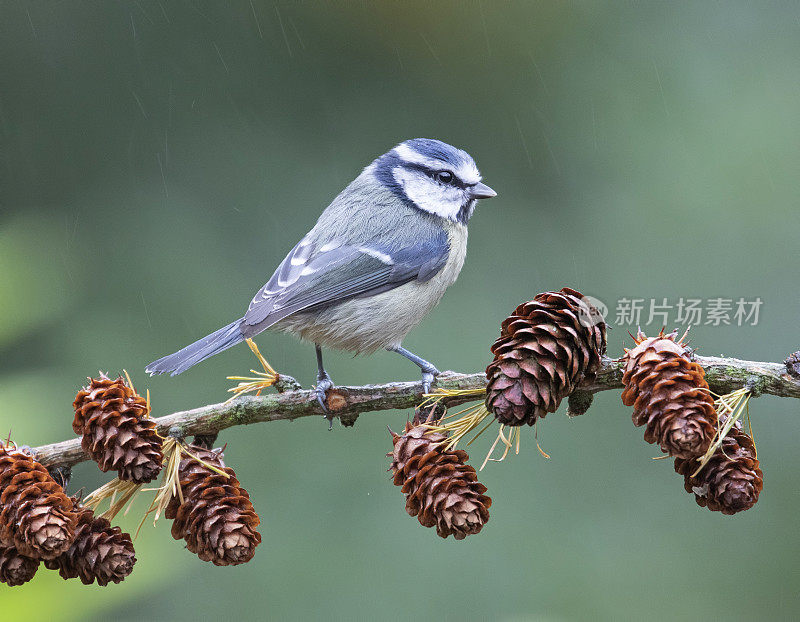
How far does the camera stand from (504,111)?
3818 millimetres

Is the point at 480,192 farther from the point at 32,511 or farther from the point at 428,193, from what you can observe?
the point at 32,511

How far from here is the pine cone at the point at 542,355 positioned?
1.16 metres

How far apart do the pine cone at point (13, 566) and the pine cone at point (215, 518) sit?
0.19m

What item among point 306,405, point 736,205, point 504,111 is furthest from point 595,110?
point 306,405

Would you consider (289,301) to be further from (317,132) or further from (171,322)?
(317,132)

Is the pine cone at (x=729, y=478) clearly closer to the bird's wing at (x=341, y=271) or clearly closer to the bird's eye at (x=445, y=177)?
the bird's wing at (x=341, y=271)

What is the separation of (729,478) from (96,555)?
0.84m

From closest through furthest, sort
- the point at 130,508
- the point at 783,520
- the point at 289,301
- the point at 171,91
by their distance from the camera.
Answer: the point at 130,508
the point at 289,301
the point at 783,520
the point at 171,91

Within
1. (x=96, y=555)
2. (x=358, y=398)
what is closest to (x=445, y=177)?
(x=358, y=398)

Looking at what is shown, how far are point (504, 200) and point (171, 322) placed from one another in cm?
142

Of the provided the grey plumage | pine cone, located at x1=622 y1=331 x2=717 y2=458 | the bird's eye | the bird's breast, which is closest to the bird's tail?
the grey plumage

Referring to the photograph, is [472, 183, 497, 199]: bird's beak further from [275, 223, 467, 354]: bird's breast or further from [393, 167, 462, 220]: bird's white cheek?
[275, 223, 467, 354]: bird's breast

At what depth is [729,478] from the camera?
3.89 feet

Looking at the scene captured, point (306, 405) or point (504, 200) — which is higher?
point (504, 200)
